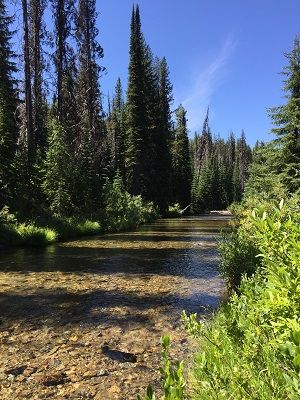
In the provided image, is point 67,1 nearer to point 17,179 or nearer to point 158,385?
point 17,179

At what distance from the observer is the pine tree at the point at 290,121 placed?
21500mm

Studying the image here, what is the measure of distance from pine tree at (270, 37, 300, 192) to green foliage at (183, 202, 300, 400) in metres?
18.5

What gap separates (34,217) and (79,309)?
1247 cm

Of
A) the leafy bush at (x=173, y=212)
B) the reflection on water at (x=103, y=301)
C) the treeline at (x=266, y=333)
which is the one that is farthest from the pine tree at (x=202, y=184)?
the treeline at (x=266, y=333)

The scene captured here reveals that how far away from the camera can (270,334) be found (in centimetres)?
329

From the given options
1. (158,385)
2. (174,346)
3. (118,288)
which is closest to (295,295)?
(158,385)

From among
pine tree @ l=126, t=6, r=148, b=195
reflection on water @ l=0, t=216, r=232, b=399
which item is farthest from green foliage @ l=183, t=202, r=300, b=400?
pine tree @ l=126, t=6, r=148, b=195

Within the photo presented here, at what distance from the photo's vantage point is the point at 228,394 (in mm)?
3084

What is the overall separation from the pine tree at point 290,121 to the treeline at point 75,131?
11630mm

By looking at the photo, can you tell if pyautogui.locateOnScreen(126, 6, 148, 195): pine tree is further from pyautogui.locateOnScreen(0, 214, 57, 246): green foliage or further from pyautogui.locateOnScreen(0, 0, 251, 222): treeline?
pyautogui.locateOnScreen(0, 214, 57, 246): green foliage

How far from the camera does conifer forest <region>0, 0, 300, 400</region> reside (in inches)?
114

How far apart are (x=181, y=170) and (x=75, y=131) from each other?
1217 inches

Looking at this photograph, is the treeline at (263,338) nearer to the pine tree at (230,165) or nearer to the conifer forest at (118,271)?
the conifer forest at (118,271)

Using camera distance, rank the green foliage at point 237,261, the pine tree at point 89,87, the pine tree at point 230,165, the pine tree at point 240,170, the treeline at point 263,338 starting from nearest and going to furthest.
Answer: the treeline at point 263,338, the green foliage at point 237,261, the pine tree at point 89,87, the pine tree at point 230,165, the pine tree at point 240,170
